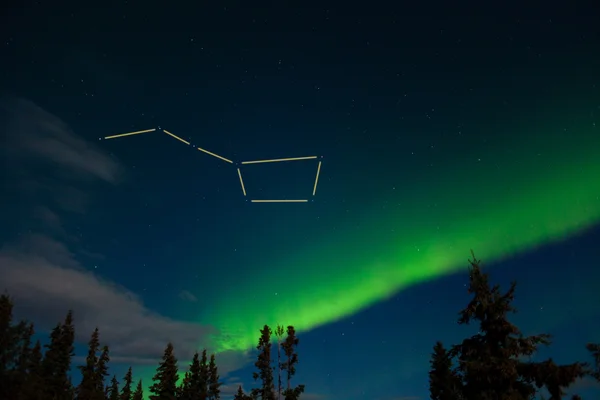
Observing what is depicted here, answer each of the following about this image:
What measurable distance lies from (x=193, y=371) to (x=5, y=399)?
186ft

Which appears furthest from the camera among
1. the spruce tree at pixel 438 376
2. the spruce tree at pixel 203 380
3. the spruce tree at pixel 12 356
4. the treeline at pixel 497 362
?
the spruce tree at pixel 203 380

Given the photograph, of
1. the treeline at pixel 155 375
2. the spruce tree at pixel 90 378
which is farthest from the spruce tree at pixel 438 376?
the spruce tree at pixel 90 378

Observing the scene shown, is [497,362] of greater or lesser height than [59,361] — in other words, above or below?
below

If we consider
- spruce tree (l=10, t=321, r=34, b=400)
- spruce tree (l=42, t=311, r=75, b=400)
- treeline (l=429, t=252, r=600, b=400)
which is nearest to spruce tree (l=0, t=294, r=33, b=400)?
spruce tree (l=10, t=321, r=34, b=400)

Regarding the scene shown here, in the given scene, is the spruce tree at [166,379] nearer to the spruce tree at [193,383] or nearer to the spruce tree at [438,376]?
the spruce tree at [193,383]

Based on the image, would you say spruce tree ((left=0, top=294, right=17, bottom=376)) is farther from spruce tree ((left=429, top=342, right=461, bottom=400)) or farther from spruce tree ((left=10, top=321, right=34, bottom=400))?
spruce tree ((left=429, top=342, right=461, bottom=400))

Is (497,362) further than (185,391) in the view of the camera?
No

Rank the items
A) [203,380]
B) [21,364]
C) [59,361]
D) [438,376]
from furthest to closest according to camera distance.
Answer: [203,380] → [59,361] → [438,376] → [21,364]

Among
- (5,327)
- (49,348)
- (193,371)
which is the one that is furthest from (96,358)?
(5,327)

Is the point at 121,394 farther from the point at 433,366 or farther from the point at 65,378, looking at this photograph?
the point at 433,366

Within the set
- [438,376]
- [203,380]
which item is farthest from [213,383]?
[438,376]

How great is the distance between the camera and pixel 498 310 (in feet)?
50.5

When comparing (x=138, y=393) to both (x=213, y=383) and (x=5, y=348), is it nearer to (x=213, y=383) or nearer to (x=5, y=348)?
(x=213, y=383)

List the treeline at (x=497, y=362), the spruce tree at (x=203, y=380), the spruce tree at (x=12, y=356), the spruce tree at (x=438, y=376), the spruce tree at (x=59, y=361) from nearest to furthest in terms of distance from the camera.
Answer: the treeline at (x=497, y=362) → the spruce tree at (x=12, y=356) → the spruce tree at (x=438, y=376) → the spruce tree at (x=59, y=361) → the spruce tree at (x=203, y=380)
